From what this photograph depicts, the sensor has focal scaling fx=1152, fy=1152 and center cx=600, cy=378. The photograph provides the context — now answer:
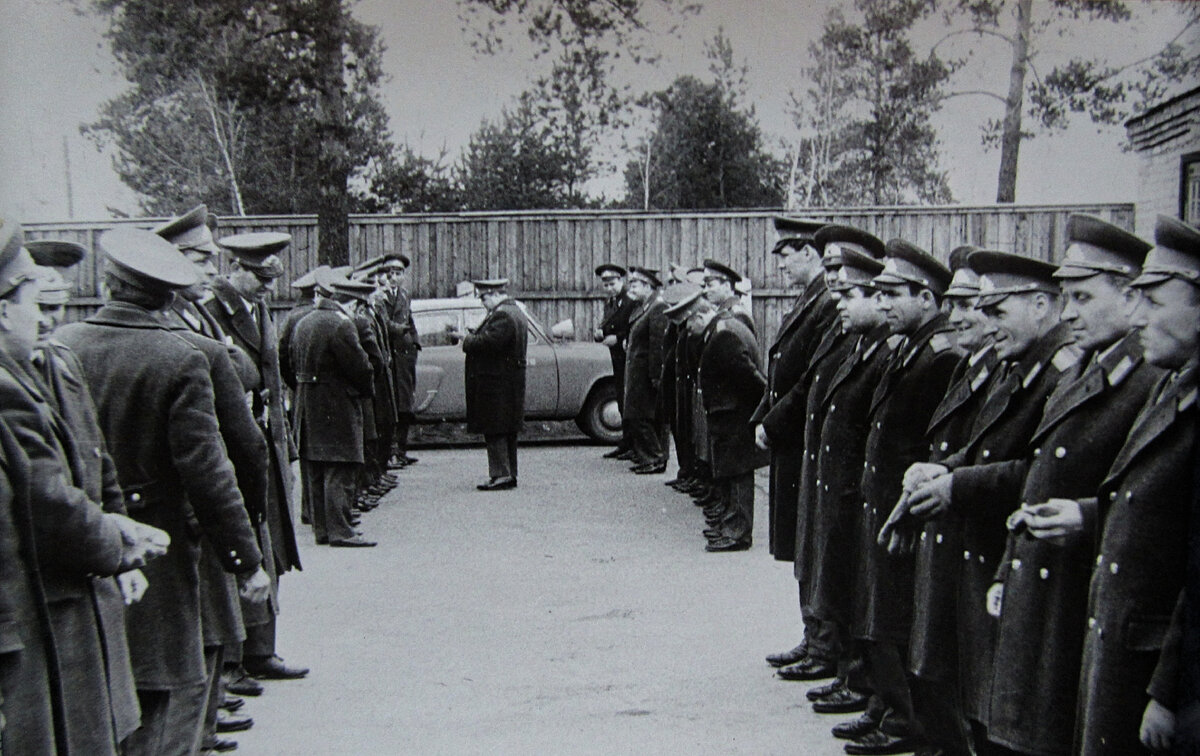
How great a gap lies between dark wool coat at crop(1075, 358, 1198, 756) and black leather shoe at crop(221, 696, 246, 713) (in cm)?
382

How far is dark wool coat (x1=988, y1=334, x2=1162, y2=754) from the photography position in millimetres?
3189

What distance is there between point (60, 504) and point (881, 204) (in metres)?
15.3

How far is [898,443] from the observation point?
460 centimetres

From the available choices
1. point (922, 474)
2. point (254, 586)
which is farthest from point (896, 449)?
point (254, 586)

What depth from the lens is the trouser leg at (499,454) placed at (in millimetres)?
11297

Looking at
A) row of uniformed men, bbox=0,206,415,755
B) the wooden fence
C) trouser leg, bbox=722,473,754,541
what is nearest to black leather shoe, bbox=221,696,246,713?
row of uniformed men, bbox=0,206,415,755

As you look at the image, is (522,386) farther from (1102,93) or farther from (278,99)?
(1102,93)

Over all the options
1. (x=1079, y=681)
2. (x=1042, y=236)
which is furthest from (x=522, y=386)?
(x=1042, y=236)

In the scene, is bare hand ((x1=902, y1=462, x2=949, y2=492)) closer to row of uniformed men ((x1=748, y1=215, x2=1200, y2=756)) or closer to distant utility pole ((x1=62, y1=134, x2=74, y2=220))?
row of uniformed men ((x1=748, y1=215, x2=1200, y2=756))

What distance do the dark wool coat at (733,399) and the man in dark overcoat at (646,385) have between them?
10.9 ft

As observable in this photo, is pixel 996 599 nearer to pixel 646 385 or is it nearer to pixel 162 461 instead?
pixel 162 461

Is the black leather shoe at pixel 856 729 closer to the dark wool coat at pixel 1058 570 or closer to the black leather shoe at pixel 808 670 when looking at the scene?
the black leather shoe at pixel 808 670

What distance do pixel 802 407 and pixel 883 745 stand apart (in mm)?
1897

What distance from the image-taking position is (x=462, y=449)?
14594 millimetres
